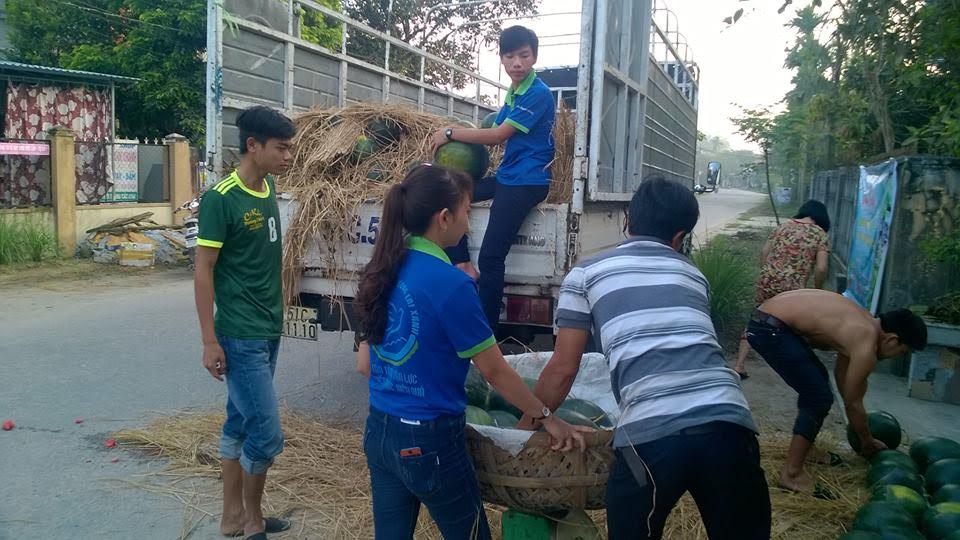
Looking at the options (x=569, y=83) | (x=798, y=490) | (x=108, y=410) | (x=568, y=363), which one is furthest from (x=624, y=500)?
(x=569, y=83)

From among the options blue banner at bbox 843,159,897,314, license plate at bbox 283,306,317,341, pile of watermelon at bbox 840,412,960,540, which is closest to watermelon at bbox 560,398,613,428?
pile of watermelon at bbox 840,412,960,540

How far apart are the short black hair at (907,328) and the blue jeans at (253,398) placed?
2.99 meters

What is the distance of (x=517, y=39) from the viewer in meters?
4.28

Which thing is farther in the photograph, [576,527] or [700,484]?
[576,527]

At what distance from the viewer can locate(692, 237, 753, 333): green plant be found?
8.02 meters

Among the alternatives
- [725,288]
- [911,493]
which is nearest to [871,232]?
[725,288]

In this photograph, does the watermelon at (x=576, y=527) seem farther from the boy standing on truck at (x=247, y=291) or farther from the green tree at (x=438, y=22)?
the green tree at (x=438, y=22)

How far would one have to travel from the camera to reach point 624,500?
218 centimetres

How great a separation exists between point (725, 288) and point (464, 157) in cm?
449

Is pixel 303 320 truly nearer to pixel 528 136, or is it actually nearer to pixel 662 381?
pixel 528 136

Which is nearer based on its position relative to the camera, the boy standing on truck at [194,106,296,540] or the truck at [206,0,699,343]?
the boy standing on truck at [194,106,296,540]

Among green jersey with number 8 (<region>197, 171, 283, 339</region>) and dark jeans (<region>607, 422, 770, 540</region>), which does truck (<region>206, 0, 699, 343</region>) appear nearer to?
green jersey with number 8 (<region>197, 171, 283, 339</region>)

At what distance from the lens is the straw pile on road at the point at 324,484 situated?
354 centimetres

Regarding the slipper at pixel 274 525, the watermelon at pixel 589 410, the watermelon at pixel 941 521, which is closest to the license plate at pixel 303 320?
the slipper at pixel 274 525
